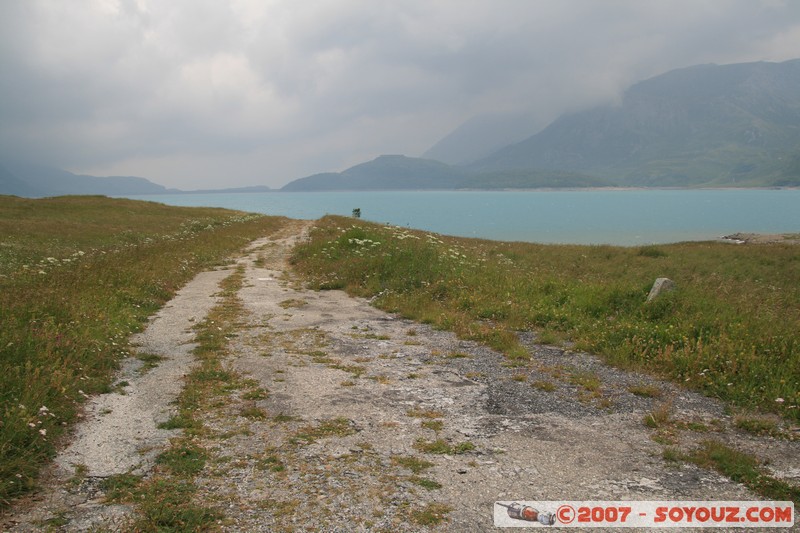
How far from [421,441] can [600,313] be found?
10190 millimetres

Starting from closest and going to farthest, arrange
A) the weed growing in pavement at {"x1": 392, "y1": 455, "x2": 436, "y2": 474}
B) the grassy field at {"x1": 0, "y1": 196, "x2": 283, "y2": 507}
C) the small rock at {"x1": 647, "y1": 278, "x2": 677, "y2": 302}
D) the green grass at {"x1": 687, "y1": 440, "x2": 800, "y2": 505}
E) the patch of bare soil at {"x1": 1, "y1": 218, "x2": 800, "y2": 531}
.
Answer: the patch of bare soil at {"x1": 1, "y1": 218, "x2": 800, "y2": 531} → the green grass at {"x1": 687, "y1": 440, "x2": 800, "y2": 505} → the weed growing in pavement at {"x1": 392, "y1": 455, "x2": 436, "y2": 474} → the grassy field at {"x1": 0, "y1": 196, "x2": 283, "y2": 507} → the small rock at {"x1": 647, "y1": 278, "x2": 677, "y2": 302}

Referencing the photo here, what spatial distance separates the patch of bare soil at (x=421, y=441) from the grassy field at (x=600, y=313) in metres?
0.99

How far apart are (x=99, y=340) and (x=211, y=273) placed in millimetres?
14284

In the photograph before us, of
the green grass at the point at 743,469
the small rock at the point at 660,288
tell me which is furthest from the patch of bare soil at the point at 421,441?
the small rock at the point at 660,288

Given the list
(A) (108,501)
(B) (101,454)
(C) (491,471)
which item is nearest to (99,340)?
(B) (101,454)

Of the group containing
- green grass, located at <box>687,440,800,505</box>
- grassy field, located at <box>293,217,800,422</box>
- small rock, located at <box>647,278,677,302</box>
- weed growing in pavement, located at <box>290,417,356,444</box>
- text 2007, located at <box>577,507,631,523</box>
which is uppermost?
small rock, located at <box>647,278,677,302</box>

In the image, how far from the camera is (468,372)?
1081cm

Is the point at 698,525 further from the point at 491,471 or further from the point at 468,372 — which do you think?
the point at 468,372

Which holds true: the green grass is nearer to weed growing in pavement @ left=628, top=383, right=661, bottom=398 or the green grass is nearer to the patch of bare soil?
the patch of bare soil

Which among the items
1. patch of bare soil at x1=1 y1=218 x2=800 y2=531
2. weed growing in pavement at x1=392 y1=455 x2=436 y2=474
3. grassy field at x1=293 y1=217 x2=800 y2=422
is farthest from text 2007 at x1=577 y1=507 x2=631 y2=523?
grassy field at x1=293 y1=217 x2=800 y2=422

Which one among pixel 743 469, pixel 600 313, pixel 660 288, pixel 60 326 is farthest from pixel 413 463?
pixel 660 288

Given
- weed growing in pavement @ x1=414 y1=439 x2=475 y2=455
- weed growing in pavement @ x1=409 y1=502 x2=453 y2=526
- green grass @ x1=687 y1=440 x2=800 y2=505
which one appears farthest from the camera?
weed growing in pavement @ x1=414 y1=439 x2=475 y2=455

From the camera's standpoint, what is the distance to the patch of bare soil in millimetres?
5656

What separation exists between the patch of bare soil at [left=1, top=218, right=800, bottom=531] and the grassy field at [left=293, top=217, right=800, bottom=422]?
990 millimetres
